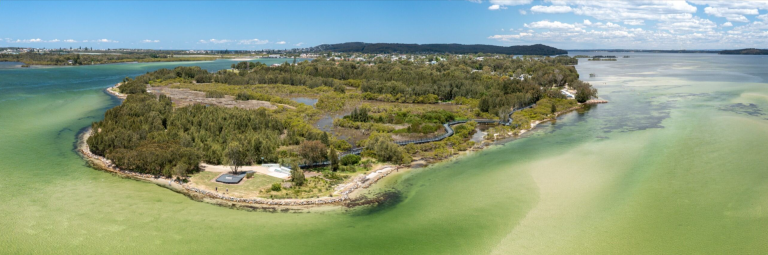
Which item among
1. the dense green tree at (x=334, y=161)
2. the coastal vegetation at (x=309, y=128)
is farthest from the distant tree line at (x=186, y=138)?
the dense green tree at (x=334, y=161)

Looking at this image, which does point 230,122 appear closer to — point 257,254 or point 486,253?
point 257,254

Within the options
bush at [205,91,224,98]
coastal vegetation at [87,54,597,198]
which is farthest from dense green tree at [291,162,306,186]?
bush at [205,91,224,98]

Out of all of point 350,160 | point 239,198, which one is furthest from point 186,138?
point 350,160

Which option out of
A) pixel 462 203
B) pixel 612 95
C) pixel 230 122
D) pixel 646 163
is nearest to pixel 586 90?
pixel 612 95

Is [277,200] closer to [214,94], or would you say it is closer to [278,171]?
[278,171]

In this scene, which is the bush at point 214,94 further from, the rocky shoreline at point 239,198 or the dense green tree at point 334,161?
the dense green tree at point 334,161
